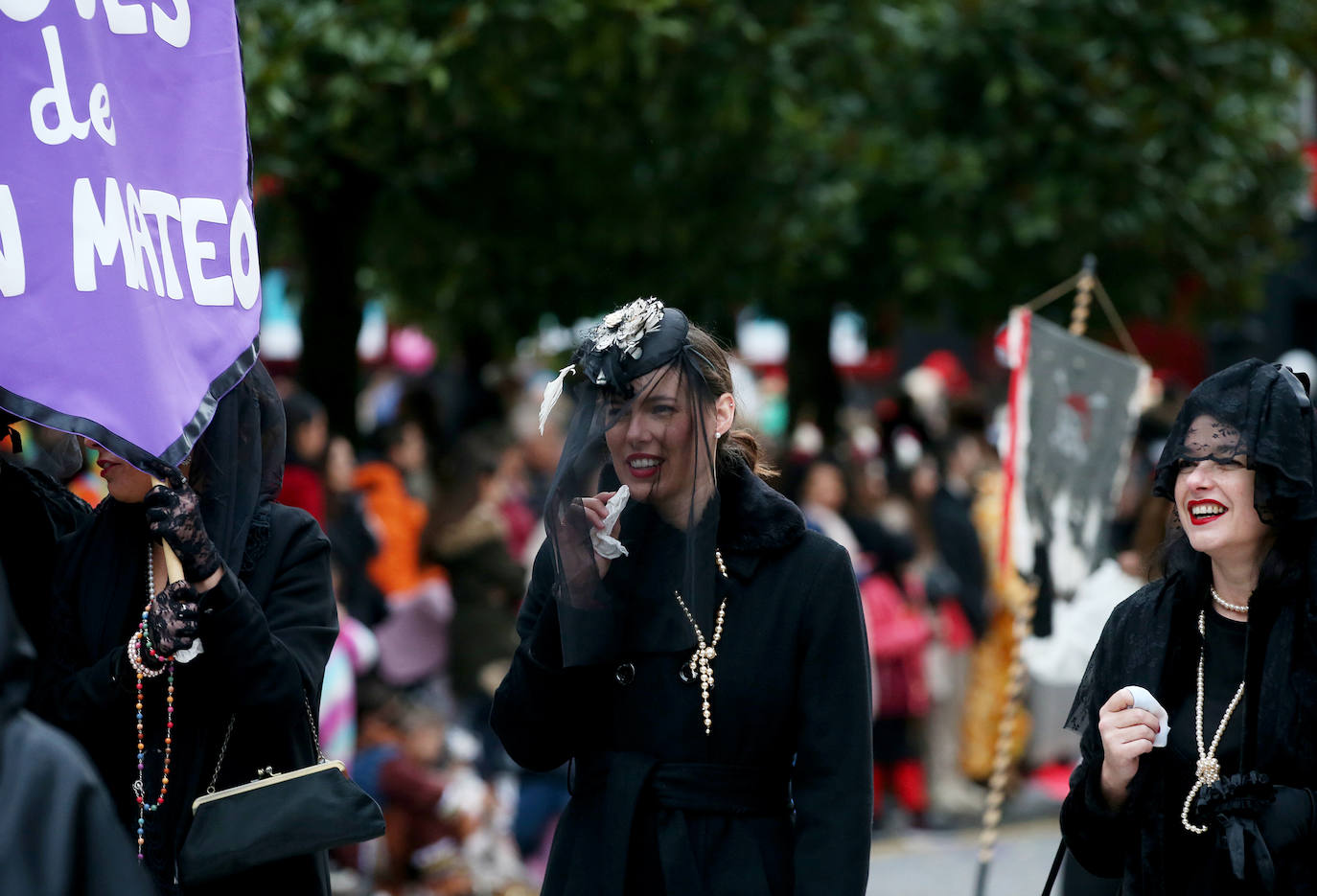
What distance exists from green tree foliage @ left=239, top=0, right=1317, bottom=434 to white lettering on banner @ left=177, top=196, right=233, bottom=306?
4.31 m

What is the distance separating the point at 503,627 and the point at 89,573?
5.17 meters

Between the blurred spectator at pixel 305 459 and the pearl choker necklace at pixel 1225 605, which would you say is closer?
the pearl choker necklace at pixel 1225 605

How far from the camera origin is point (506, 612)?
870 centimetres

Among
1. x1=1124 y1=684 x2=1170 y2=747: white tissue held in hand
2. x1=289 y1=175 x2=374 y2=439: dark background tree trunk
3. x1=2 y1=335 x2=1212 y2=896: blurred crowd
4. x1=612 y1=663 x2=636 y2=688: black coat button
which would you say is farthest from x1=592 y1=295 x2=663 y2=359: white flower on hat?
x1=289 y1=175 x2=374 y2=439: dark background tree trunk

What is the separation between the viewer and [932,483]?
11.8 meters

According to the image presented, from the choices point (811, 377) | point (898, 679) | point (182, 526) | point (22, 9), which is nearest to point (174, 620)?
point (182, 526)

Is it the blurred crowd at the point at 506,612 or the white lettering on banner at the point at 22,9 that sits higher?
the white lettering on banner at the point at 22,9

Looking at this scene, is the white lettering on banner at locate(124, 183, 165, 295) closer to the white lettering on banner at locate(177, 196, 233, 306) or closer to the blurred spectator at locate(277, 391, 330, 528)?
the white lettering on banner at locate(177, 196, 233, 306)

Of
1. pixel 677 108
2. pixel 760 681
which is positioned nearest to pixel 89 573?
pixel 760 681

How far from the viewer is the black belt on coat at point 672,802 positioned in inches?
137

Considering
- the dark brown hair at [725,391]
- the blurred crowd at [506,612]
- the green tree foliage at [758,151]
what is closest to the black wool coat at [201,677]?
the blurred crowd at [506,612]

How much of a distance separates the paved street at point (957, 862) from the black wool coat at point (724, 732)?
19.0 feet

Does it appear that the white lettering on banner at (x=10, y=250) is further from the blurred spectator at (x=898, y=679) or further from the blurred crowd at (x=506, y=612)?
the blurred spectator at (x=898, y=679)


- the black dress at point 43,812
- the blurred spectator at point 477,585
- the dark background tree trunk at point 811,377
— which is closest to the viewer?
the black dress at point 43,812
